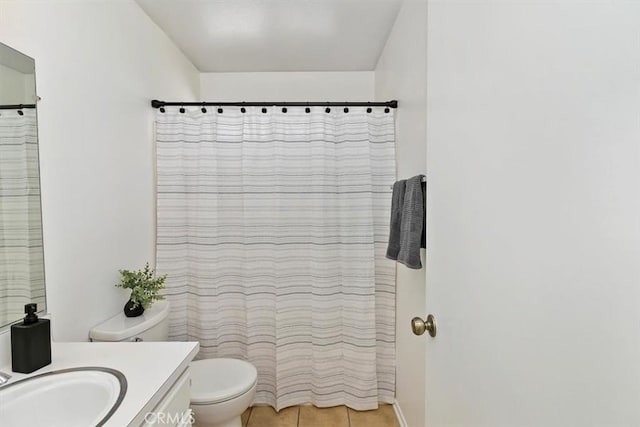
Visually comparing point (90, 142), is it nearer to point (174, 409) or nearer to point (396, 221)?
point (174, 409)

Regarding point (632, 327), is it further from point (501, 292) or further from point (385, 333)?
point (385, 333)

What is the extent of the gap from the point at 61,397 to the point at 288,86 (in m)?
2.77

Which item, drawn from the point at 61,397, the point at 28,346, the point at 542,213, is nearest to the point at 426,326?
the point at 542,213

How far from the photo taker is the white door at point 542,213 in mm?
448

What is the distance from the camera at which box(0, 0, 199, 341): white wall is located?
1401 mm

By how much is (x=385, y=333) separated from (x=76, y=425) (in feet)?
5.92

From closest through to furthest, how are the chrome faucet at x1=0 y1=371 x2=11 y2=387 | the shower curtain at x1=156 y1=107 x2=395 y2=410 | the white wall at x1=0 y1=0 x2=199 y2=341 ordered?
the chrome faucet at x1=0 y1=371 x2=11 y2=387, the white wall at x1=0 y1=0 x2=199 y2=341, the shower curtain at x1=156 y1=107 x2=395 y2=410

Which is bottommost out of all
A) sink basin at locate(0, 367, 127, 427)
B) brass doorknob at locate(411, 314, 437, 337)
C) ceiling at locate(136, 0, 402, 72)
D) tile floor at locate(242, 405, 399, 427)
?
tile floor at locate(242, 405, 399, 427)

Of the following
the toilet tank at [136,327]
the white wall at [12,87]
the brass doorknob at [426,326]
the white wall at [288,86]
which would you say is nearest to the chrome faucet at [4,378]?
the toilet tank at [136,327]

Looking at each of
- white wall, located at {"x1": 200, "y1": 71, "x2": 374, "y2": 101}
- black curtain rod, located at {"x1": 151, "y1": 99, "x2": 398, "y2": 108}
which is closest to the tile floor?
black curtain rod, located at {"x1": 151, "y1": 99, "x2": 398, "y2": 108}

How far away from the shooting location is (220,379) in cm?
198

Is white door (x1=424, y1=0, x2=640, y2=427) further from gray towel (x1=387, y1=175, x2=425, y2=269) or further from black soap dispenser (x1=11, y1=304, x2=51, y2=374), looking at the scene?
black soap dispenser (x1=11, y1=304, x2=51, y2=374)

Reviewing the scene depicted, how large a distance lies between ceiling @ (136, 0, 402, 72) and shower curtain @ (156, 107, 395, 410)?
1.79ft

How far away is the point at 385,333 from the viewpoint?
2404 millimetres
